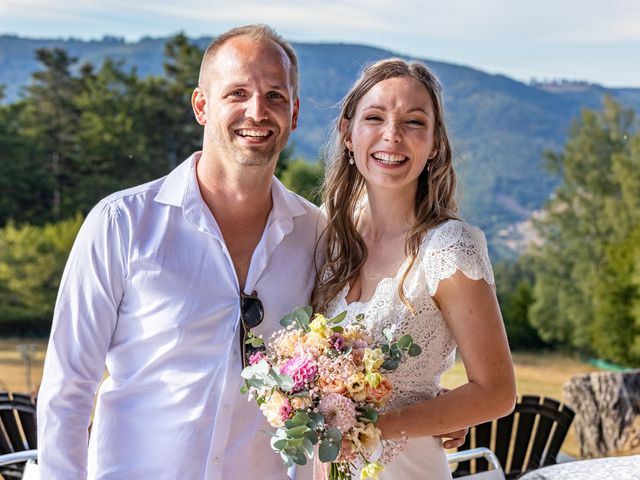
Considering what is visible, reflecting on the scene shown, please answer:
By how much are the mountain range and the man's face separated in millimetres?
9102

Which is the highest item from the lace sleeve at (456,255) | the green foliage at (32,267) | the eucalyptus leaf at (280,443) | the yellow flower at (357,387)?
the lace sleeve at (456,255)

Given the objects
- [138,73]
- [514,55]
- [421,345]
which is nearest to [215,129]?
[421,345]

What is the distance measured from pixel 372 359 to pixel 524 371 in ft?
40.4

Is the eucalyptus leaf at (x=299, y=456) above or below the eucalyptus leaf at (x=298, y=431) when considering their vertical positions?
below

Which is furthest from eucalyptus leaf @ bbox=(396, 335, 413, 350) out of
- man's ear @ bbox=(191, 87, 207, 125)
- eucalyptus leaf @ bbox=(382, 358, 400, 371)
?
man's ear @ bbox=(191, 87, 207, 125)

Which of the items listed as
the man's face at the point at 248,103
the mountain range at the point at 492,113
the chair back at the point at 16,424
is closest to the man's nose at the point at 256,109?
the man's face at the point at 248,103

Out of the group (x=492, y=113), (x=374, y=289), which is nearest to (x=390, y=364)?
(x=374, y=289)

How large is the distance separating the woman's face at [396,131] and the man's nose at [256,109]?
26 centimetres

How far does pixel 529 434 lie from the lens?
11.6 feet

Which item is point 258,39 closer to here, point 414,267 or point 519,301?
point 414,267

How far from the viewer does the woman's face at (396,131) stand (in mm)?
2066

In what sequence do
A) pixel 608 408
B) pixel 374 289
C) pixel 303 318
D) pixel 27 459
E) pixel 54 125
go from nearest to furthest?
pixel 303 318 → pixel 374 289 → pixel 27 459 → pixel 608 408 → pixel 54 125

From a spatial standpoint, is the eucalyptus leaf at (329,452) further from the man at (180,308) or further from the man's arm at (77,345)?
the man's arm at (77,345)

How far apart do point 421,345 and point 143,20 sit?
11.1 metres
